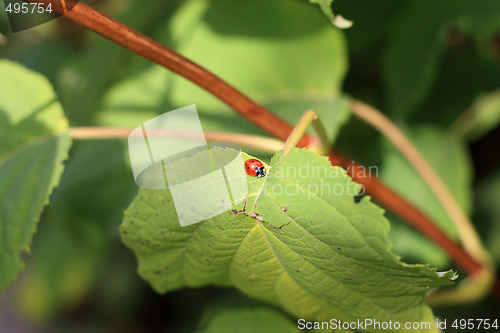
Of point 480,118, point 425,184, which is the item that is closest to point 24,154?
point 425,184

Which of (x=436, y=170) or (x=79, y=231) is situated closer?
(x=436, y=170)

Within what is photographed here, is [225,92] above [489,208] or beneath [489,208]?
beneath

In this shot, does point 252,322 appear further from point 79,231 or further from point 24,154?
point 79,231

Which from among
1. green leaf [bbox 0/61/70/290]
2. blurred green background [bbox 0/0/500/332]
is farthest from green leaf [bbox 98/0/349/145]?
green leaf [bbox 0/61/70/290]

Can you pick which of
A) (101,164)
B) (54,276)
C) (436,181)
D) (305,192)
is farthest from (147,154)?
(54,276)

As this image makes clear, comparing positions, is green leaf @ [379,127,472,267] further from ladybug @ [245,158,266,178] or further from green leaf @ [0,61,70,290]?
green leaf @ [0,61,70,290]

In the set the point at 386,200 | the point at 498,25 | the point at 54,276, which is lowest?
the point at 54,276

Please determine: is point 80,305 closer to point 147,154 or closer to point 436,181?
point 147,154
